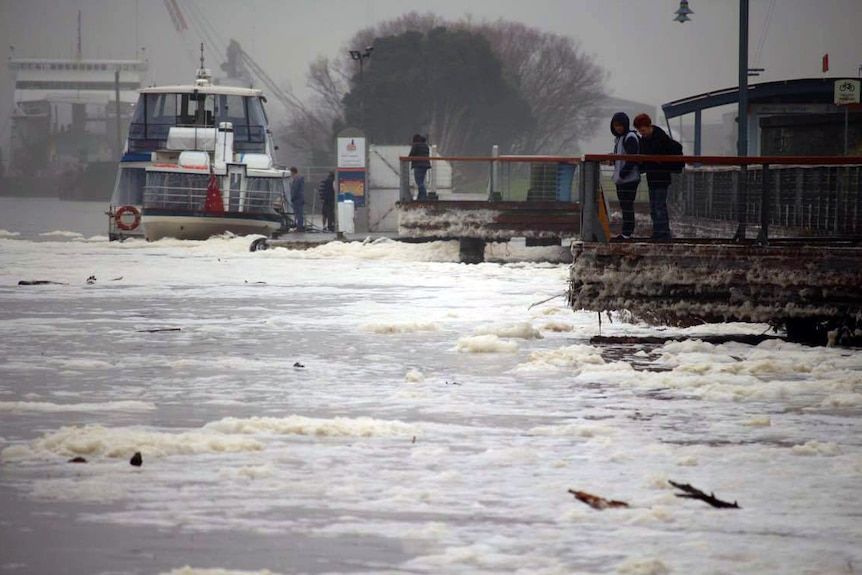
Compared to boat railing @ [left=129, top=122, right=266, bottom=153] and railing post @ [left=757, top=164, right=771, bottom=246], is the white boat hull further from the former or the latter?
railing post @ [left=757, top=164, right=771, bottom=246]

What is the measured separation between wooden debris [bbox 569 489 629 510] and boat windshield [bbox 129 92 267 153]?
3438cm

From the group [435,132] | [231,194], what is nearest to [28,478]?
[231,194]

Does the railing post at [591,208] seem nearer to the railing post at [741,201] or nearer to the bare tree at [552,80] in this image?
the railing post at [741,201]

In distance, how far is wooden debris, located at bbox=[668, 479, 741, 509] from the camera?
246 inches

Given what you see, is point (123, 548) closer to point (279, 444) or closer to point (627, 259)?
point (279, 444)

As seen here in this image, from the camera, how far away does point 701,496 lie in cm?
641

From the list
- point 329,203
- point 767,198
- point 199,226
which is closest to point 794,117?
point 767,198

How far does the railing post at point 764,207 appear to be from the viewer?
1288 cm

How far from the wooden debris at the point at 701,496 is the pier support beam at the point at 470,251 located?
2004cm

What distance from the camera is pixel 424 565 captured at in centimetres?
527

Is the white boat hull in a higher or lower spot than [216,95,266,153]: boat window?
lower

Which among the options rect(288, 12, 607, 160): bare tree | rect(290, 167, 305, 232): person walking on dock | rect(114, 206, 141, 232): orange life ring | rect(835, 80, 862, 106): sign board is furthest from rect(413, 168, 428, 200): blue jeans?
rect(288, 12, 607, 160): bare tree

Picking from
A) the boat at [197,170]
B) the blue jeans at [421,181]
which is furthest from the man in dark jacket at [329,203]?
the blue jeans at [421,181]

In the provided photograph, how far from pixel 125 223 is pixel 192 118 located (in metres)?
4.82
